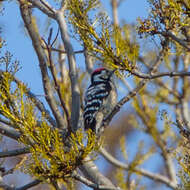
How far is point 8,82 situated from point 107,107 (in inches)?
100

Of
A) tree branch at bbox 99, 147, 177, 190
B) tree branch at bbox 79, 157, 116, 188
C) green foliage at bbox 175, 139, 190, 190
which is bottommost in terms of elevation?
tree branch at bbox 99, 147, 177, 190

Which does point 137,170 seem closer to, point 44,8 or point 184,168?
point 44,8

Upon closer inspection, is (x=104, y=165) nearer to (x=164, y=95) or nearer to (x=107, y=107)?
(x=164, y=95)

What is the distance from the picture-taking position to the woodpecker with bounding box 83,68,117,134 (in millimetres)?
5074

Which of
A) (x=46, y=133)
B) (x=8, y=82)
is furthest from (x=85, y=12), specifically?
(x=46, y=133)

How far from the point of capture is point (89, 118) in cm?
503

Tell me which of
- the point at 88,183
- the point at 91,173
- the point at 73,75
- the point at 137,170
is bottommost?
the point at 137,170

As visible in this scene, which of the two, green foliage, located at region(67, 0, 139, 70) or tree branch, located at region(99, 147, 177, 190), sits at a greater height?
green foliage, located at region(67, 0, 139, 70)

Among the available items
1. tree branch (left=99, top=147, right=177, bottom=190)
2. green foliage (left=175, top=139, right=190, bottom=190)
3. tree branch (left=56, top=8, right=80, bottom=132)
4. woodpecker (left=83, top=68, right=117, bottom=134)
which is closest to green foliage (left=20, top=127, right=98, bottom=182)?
green foliage (left=175, top=139, right=190, bottom=190)

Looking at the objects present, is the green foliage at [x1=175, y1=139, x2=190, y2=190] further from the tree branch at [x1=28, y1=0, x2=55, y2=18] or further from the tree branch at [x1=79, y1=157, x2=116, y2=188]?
the tree branch at [x1=28, y1=0, x2=55, y2=18]

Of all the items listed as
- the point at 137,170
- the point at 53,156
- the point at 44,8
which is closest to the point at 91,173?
the point at 53,156

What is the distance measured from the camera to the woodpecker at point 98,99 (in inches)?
200

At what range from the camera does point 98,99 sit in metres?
5.47

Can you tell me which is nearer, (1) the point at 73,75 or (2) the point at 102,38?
(2) the point at 102,38
